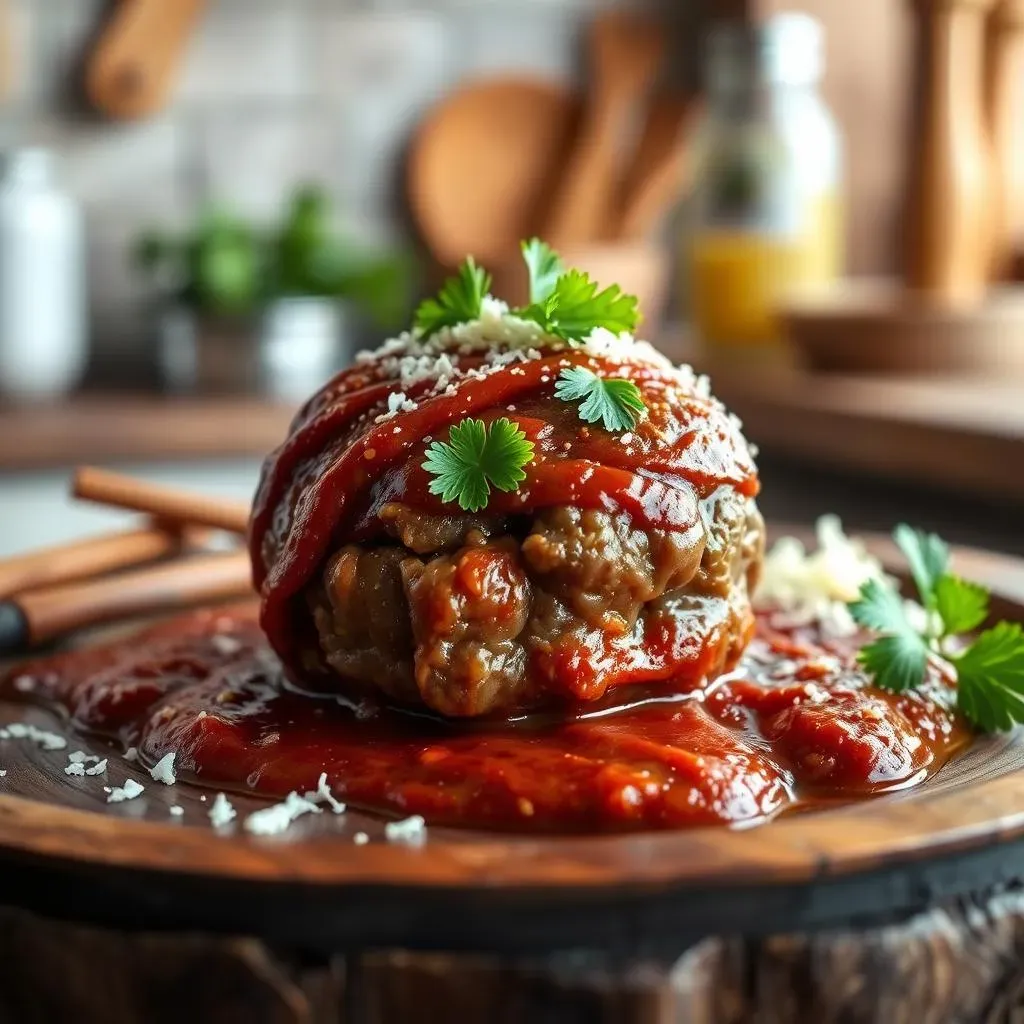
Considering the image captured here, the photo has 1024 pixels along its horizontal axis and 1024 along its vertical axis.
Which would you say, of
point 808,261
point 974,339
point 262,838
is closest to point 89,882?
point 262,838

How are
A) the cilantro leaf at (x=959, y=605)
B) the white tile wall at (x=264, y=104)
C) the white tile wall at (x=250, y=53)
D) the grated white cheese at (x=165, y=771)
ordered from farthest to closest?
1. the white tile wall at (x=250, y=53)
2. the white tile wall at (x=264, y=104)
3. the cilantro leaf at (x=959, y=605)
4. the grated white cheese at (x=165, y=771)

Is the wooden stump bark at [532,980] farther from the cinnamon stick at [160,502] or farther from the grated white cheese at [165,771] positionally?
the cinnamon stick at [160,502]

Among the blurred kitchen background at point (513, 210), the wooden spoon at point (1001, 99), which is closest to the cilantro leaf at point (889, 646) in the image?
the blurred kitchen background at point (513, 210)

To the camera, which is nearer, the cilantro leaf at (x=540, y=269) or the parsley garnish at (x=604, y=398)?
the parsley garnish at (x=604, y=398)

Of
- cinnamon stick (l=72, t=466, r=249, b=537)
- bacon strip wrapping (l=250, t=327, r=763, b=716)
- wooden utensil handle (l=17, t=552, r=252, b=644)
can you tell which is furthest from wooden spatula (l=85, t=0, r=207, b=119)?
bacon strip wrapping (l=250, t=327, r=763, b=716)

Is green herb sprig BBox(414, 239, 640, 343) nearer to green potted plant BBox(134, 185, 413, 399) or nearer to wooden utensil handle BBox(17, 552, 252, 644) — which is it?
wooden utensil handle BBox(17, 552, 252, 644)

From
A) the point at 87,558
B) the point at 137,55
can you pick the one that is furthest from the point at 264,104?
the point at 87,558

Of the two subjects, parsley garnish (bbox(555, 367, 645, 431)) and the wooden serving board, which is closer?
the wooden serving board

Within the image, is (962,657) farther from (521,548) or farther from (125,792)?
(125,792)
